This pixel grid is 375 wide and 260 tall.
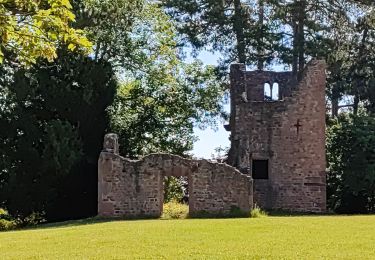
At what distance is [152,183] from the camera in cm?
2438

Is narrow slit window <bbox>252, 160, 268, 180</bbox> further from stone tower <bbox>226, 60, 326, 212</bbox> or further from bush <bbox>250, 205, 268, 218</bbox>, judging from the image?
bush <bbox>250, 205, 268, 218</bbox>

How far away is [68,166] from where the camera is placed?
26.0 meters

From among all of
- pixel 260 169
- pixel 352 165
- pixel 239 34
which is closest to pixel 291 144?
pixel 260 169

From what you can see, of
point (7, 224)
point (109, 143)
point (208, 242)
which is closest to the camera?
point (208, 242)

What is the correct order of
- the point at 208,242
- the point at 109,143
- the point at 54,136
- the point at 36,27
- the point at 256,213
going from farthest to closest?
the point at 54,136, the point at 109,143, the point at 256,213, the point at 208,242, the point at 36,27

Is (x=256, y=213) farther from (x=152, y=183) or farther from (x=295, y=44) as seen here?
(x=295, y=44)

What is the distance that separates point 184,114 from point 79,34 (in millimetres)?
25563

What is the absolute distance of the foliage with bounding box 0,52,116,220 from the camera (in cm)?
2598

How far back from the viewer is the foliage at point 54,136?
2598cm

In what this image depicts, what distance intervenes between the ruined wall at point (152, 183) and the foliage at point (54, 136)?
2476 mm

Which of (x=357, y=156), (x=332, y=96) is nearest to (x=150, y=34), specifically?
(x=332, y=96)

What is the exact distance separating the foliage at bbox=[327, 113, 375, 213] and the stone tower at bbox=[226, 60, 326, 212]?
1487 mm

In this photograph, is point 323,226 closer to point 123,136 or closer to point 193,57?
point 123,136

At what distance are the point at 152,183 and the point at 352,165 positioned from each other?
9.08 metres
